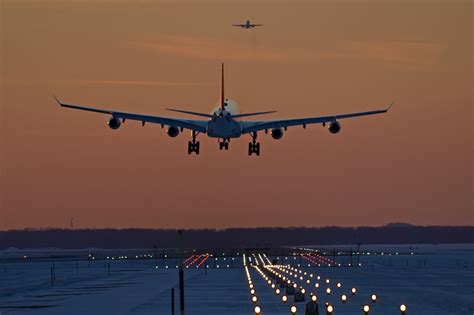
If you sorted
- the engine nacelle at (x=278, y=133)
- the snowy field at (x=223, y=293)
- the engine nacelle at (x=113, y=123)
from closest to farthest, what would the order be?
the snowy field at (x=223, y=293), the engine nacelle at (x=113, y=123), the engine nacelle at (x=278, y=133)

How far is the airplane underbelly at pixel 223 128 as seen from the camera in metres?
94.2

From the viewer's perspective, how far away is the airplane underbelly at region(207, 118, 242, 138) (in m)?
94.2

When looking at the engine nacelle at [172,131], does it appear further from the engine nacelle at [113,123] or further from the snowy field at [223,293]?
the snowy field at [223,293]

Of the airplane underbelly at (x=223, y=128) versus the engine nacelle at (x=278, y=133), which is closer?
the airplane underbelly at (x=223, y=128)

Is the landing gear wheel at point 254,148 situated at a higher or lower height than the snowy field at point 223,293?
higher

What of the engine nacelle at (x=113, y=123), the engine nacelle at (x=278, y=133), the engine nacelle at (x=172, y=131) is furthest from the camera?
the engine nacelle at (x=278, y=133)

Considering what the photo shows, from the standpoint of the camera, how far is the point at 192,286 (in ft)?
351

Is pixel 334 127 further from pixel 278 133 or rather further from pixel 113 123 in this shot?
pixel 113 123

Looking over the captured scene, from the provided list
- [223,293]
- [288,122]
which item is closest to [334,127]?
[288,122]

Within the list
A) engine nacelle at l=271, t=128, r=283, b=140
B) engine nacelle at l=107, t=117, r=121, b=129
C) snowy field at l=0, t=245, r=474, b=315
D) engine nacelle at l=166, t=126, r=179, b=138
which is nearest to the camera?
snowy field at l=0, t=245, r=474, b=315

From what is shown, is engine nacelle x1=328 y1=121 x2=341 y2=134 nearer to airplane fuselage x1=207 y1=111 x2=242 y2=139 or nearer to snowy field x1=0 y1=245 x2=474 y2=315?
airplane fuselage x1=207 y1=111 x2=242 y2=139

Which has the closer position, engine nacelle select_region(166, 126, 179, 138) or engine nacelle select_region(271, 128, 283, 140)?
engine nacelle select_region(166, 126, 179, 138)

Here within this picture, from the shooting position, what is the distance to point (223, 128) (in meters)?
94.4

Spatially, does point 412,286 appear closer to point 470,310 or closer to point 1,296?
point 470,310
